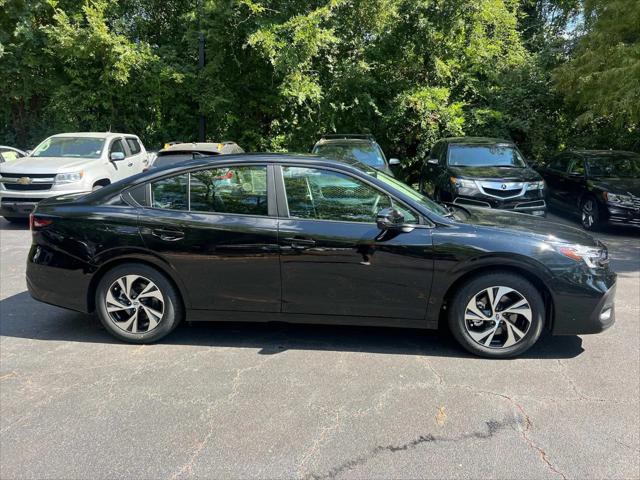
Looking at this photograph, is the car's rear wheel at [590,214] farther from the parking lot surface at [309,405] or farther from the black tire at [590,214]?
the parking lot surface at [309,405]

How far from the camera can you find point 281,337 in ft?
14.6

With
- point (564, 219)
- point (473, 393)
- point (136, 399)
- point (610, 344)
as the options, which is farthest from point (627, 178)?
point (136, 399)

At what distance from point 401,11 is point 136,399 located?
45.2ft

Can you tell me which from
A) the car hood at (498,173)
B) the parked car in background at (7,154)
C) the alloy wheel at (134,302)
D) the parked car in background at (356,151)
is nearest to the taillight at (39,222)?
the alloy wheel at (134,302)

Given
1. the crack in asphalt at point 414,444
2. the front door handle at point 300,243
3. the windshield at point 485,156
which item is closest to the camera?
the crack in asphalt at point 414,444

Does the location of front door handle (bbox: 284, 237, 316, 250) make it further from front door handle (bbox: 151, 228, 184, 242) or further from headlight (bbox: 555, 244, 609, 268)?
headlight (bbox: 555, 244, 609, 268)

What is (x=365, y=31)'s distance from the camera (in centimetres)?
1521

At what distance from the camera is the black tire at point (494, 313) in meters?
3.93

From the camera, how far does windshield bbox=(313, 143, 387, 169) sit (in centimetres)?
997

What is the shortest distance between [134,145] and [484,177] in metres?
8.31

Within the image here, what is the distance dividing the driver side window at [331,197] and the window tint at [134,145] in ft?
29.5

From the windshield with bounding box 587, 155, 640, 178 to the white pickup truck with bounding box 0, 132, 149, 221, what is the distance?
979cm

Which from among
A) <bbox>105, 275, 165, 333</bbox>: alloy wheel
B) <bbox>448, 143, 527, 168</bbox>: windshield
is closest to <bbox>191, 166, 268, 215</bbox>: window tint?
<bbox>105, 275, 165, 333</bbox>: alloy wheel

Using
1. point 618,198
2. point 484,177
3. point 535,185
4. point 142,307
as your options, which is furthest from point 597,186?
point 142,307
